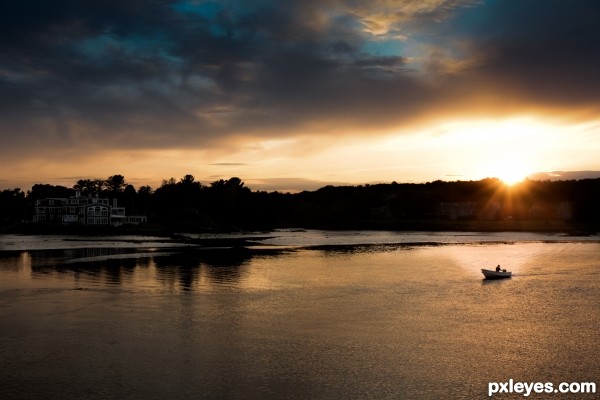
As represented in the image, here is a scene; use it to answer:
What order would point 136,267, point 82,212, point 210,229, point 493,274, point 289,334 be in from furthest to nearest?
point 210,229 < point 82,212 < point 136,267 < point 493,274 < point 289,334

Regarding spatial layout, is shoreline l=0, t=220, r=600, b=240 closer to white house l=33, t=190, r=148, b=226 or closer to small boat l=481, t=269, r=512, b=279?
white house l=33, t=190, r=148, b=226

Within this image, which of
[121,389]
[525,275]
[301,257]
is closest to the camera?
[121,389]

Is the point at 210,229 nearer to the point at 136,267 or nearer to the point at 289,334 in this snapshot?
the point at 136,267

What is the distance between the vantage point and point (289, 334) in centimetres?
2636

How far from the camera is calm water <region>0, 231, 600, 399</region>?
765 inches

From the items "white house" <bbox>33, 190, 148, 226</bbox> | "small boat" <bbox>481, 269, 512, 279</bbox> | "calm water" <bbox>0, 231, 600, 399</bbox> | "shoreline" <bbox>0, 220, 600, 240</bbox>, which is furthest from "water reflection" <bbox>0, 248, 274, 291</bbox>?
"white house" <bbox>33, 190, 148, 226</bbox>

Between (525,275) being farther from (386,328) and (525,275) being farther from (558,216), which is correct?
(558,216)

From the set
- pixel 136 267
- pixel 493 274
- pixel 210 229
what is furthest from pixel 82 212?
pixel 493 274

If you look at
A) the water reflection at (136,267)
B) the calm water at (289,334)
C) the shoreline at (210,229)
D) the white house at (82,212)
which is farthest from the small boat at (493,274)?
the white house at (82,212)

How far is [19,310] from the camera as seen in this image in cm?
3209

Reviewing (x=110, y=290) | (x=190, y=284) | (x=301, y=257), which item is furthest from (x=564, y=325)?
(x=301, y=257)

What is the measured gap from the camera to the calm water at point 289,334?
19.4m

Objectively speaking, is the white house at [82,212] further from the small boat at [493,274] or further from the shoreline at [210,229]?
the small boat at [493,274]

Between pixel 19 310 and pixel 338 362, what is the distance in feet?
69.9
